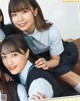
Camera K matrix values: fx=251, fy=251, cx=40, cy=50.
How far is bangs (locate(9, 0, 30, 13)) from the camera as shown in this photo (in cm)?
51

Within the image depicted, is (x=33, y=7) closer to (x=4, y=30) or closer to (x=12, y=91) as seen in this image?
(x=4, y=30)

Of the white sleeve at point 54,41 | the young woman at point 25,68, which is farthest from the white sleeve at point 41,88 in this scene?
the white sleeve at point 54,41

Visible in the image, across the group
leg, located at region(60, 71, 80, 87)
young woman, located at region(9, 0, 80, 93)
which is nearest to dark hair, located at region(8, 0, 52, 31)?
young woman, located at region(9, 0, 80, 93)

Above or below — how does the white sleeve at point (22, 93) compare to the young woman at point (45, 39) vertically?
below

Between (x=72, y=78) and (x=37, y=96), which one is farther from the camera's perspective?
(x=72, y=78)

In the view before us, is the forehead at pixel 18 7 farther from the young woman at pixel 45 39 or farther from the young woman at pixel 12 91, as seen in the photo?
the young woman at pixel 12 91

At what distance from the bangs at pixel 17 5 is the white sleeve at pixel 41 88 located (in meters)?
0.15

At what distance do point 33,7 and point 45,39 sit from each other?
8 cm

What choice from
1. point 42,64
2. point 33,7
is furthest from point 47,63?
point 33,7

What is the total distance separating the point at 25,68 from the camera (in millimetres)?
513

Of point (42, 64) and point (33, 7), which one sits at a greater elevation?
point (33, 7)

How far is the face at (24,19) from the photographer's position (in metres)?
0.52

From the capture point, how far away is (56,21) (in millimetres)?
594

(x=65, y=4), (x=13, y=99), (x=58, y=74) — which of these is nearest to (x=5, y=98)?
(x=13, y=99)
